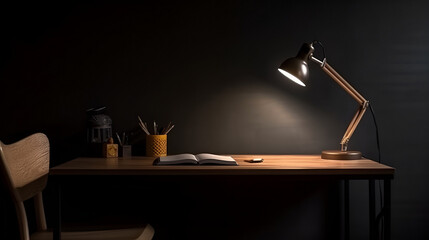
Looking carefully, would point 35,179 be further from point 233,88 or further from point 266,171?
point 233,88

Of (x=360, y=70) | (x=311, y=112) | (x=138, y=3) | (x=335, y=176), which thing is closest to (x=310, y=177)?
(x=335, y=176)

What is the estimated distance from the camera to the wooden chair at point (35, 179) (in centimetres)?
175

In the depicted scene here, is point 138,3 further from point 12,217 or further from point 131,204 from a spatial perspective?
point 12,217

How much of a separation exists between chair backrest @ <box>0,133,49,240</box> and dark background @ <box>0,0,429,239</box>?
398 mm

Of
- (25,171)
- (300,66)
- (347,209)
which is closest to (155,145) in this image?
(25,171)

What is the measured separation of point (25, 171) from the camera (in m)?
1.86

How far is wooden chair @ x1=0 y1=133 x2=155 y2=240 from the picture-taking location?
1.75m

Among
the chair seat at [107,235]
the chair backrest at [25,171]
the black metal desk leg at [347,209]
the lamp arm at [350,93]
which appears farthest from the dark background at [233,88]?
the chair seat at [107,235]

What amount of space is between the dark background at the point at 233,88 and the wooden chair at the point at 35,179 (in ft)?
1.31

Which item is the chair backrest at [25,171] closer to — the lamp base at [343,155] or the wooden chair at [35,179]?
the wooden chair at [35,179]

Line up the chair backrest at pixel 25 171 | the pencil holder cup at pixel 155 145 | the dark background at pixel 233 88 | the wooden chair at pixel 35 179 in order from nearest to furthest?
the chair backrest at pixel 25 171, the wooden chair at pixel 35 179, the pencil holder cup at pixel 155 145, the dark background at pixel 233 88

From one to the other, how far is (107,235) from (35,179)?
0.40 meters

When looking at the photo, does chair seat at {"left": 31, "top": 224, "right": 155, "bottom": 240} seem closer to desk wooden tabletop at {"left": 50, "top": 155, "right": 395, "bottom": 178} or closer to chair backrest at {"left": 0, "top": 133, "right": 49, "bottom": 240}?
chair backrest at {"left": 0, "top": 133, "right": 49, "bottom": 240}

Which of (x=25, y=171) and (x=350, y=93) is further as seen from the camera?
(x=350, y=93)
